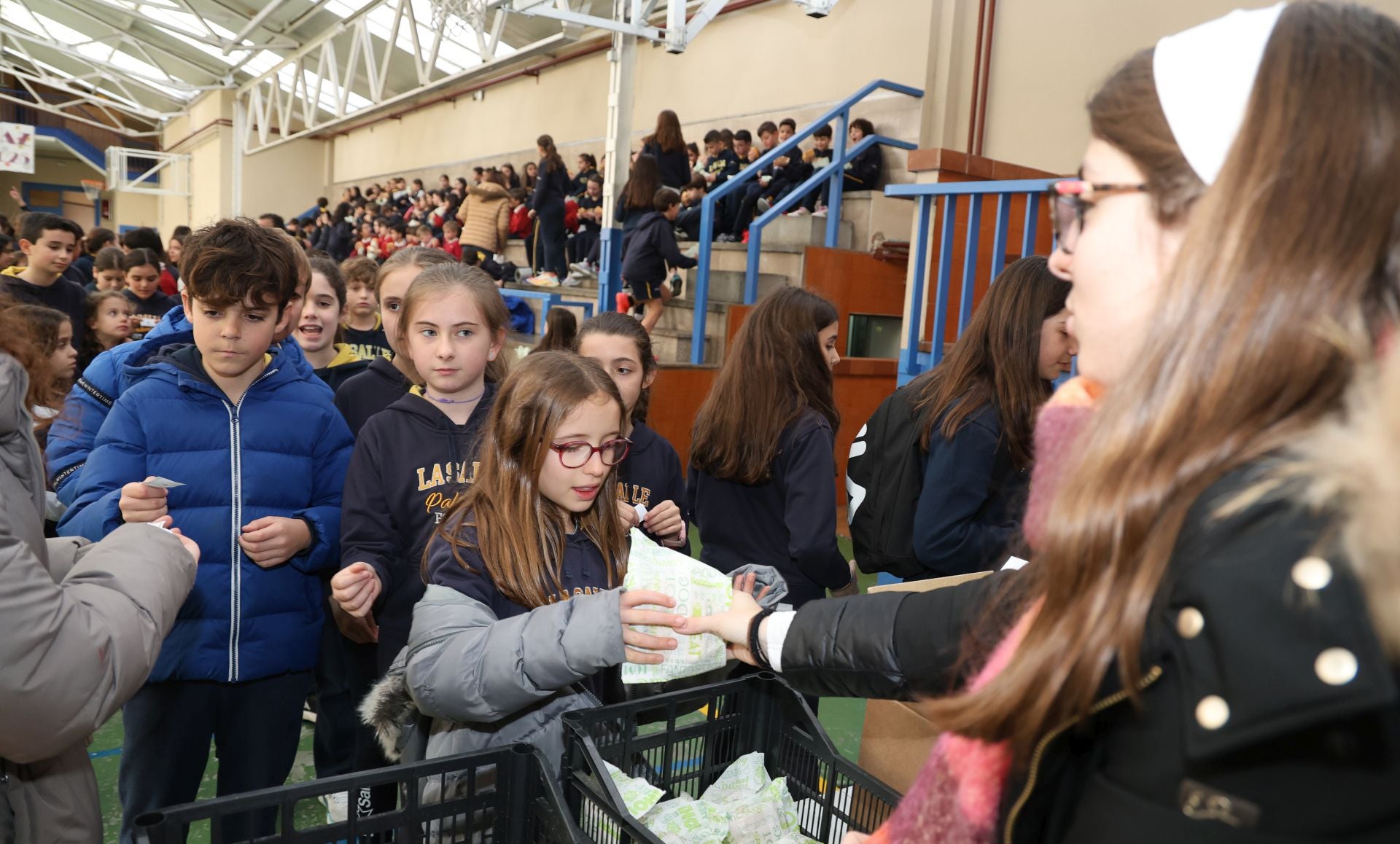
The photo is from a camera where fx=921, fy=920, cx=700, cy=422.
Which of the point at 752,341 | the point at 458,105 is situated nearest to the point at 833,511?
the point at 752,341

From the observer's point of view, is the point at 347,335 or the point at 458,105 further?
the point at 458,105

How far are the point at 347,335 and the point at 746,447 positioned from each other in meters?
2.12

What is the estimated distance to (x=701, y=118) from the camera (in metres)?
10.8

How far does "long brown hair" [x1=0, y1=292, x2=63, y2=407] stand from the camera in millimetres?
1212

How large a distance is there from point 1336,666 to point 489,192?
9911 mm

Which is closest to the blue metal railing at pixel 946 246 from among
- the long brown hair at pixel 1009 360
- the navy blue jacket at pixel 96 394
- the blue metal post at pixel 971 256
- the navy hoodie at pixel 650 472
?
the blue metal post at pixel 971 256

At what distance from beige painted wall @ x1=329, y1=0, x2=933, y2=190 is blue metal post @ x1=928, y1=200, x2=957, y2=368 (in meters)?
4.39

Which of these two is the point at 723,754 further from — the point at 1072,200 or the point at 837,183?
the point at 837,183

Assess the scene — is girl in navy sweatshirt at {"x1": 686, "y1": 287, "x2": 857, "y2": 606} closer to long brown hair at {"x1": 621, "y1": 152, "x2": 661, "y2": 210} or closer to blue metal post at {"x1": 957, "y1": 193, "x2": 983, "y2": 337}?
blue metal post at {"x1": 957, "y1": 193, "x2": 983, "y2": 337}

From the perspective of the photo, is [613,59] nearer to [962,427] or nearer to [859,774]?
[962,427]

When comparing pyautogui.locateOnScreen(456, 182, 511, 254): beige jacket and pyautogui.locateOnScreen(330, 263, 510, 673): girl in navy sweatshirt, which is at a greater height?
pyautogui.locateOnScreen(456, 182, 511, 254): beige jacket

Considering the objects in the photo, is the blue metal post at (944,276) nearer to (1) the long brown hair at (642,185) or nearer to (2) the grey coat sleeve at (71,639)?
(1) the long brown hair at (642,185)

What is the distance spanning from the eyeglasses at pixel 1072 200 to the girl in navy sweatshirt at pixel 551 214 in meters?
8.59

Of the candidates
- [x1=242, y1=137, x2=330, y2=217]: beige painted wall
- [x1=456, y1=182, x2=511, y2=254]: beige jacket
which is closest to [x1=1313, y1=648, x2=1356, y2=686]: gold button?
[x1=456, y1=182, x2=511, y2=254]: beige jacket
